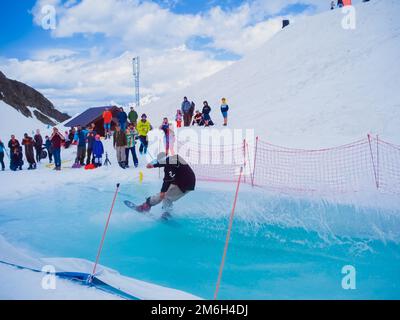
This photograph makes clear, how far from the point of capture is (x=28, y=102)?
94.9 m

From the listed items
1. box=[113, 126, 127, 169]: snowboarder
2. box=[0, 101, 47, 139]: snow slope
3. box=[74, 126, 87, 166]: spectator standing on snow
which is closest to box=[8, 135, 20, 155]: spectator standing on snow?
box=[74, 126, 87, 166]: spectator standing on snow

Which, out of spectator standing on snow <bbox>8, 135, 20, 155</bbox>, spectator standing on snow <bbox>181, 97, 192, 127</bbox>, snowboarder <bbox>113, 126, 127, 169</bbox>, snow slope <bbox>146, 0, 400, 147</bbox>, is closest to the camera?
snowboarder <bbox>113, 126, 127, 169</bbox>

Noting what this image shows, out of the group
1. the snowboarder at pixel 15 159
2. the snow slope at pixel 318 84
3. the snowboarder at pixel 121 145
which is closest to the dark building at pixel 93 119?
the snow slope at pixel 318 84

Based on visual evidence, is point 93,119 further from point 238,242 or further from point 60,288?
point 60,288

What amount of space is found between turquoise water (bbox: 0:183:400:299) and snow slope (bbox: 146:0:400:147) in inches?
228

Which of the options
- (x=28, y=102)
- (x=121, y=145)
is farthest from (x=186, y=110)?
(x=28, y=102)

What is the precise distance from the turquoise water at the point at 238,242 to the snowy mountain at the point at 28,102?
268 feet

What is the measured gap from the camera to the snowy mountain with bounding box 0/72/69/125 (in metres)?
85.9

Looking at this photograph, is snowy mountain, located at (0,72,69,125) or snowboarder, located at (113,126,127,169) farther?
snowy mountain, located at (0,72,69,125)

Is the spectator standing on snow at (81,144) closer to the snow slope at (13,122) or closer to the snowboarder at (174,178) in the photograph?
the snowboarder at (174,178)

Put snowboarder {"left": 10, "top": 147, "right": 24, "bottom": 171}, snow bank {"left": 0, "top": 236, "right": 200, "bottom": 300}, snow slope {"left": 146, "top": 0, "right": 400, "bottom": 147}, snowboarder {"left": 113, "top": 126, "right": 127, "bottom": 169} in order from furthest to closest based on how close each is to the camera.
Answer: snow slope {"left": 146, "top": 0, "right": 400, "bottom": 147} < snowboarder {"left": 10, "top": 147, "right": 24, "bottom": 171} < snowboarder {"left": 113, "top": 126, "right": 127, "bottom": 169} < snow bank {"left": 0, "top": 236, "right": 200, "bottom": 300}

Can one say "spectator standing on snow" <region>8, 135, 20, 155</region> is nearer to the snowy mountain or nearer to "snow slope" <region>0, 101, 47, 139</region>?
"snow slope" <region>0, 101, 47, 139</region>

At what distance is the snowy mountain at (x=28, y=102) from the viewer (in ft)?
282
